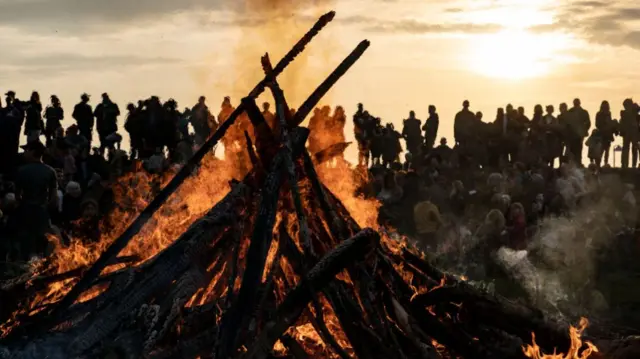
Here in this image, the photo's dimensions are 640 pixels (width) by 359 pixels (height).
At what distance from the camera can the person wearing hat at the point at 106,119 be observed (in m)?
24.4

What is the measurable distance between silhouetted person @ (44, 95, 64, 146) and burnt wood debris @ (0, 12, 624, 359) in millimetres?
16136

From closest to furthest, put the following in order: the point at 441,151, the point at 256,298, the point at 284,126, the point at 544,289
Answer: the point at 256,298 < the point at 284,126 < the point at 544,289 < the point at 441,151

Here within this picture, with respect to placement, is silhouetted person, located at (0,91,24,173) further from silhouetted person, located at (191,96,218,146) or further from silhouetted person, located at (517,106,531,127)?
silhouetted person, located at (517,106,531,127)

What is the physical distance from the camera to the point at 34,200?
14242mm

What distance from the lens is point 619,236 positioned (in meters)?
24.0

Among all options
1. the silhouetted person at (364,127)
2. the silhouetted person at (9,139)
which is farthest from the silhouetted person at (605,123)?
the silhouetted person at (9,139)

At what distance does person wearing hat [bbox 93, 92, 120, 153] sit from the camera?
80.0 feet

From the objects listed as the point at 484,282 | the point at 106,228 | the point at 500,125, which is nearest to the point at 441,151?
the point at 500,125

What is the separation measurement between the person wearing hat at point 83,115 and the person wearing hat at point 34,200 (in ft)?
32.2

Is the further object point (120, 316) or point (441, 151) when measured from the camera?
point (441, 151)

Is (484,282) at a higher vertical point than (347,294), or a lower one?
lower

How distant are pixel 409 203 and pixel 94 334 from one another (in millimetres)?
16878

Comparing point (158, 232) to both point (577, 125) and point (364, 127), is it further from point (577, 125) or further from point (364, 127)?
point (577, 125)

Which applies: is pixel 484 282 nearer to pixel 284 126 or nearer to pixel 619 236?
pixel 619 236
